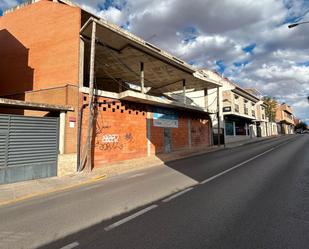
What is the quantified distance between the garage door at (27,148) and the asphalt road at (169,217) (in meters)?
3.02

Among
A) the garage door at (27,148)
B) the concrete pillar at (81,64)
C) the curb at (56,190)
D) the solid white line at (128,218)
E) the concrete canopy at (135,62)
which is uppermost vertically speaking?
the concrete canopy at (135,62)

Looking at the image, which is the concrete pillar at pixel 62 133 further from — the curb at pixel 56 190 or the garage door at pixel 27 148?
the curb at pixel 56 190

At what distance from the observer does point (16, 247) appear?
3764mm

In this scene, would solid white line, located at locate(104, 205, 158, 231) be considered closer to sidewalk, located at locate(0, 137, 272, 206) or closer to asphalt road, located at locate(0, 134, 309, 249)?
asphalt road, located at locate(0, 134, 309, 249)

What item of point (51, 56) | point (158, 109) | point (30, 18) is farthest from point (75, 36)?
point (158, 109)

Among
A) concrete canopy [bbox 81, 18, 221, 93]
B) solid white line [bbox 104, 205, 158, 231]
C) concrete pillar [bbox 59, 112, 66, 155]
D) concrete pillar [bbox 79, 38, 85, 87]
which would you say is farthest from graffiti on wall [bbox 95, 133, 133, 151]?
solid white line [bbox 104, 205, 158, 231]

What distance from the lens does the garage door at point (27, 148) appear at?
29.4ft

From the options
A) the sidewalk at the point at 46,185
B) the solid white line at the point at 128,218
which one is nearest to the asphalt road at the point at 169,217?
the solid white line at the point at 128,218

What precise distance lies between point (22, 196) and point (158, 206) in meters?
4.66

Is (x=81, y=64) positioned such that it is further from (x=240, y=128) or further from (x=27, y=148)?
(x=240, y=128)

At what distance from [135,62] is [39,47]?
6.76 m

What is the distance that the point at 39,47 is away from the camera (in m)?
14.3

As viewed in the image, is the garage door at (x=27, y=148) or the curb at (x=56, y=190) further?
the garage door at (x=27, y=148)

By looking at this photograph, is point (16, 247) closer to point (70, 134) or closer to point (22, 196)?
point (22, 196)
